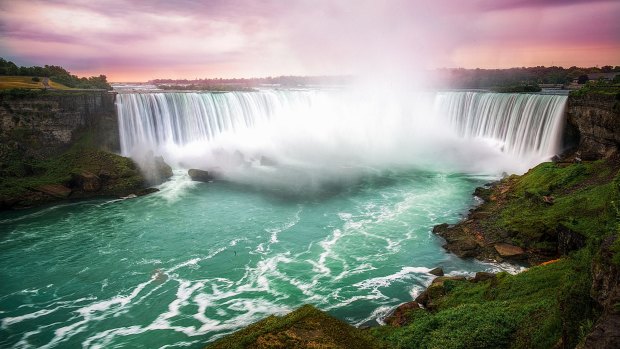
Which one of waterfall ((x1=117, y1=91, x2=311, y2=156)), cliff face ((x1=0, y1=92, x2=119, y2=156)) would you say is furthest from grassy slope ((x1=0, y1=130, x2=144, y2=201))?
waterfall ((x1=117, y1=91, x2=311, y2=156))

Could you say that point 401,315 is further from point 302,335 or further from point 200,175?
point 200,175

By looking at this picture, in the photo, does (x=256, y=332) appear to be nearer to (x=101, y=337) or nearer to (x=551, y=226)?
(x=101, y=337)

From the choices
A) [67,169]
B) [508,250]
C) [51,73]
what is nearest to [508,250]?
[508,250]

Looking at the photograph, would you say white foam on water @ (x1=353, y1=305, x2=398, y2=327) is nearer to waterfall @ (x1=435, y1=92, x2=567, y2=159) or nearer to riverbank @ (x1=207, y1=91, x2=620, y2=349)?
riverbank @ (x1=207, y1=91, x2=620, y2=349)

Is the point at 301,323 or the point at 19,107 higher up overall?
the point at 19,107

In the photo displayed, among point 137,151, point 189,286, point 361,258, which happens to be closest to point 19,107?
point 137,151

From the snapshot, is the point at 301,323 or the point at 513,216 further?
the point at 513,216

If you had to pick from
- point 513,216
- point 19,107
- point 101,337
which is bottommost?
point 101,337
